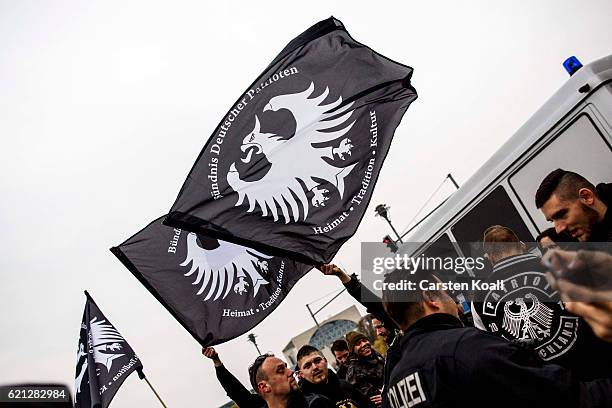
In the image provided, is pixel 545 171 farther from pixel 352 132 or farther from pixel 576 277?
pixel 576 277

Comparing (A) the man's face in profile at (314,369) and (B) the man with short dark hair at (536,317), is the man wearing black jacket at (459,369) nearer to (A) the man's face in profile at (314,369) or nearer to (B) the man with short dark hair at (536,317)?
(B) the man with short dark hair at (536,317)

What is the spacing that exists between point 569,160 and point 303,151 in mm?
2163

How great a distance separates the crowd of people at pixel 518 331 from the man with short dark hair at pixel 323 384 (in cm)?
36

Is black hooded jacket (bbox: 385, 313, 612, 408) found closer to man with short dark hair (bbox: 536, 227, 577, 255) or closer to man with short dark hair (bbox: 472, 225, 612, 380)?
man with short dark hair (bbox: 472, 225, 612, 380)

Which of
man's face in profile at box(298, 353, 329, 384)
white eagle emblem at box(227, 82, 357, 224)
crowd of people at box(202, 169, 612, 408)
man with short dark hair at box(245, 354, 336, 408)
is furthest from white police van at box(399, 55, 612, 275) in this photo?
man with short dark hair at box(245, 354, 336, 408)

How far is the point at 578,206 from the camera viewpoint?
3.02m

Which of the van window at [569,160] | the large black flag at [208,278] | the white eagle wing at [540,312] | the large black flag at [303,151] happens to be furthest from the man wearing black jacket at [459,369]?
the large black flag at [208,278]

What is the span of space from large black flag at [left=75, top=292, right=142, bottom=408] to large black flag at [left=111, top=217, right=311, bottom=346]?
3.31 m

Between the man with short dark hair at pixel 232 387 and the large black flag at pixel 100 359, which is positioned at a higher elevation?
the large black flag at pixel 100 359

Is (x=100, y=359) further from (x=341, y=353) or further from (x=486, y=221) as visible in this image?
(x=486, y=221)

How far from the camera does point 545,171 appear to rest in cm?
415

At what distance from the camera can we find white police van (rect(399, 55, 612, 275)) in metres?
3.68

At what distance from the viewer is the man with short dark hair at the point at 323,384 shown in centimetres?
473

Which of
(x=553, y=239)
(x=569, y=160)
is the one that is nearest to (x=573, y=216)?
(x=553, y=239)
